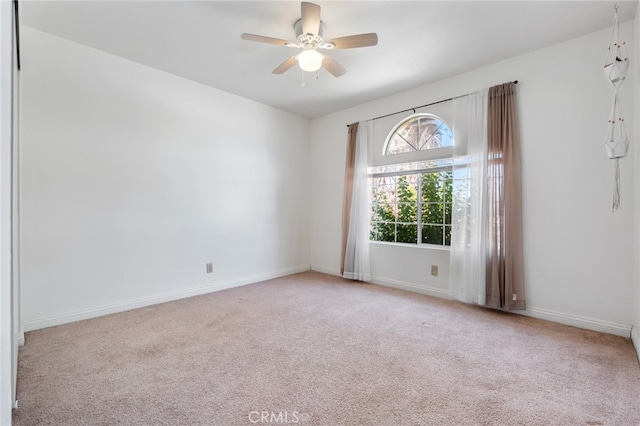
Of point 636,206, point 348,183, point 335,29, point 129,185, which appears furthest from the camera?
point 348,183

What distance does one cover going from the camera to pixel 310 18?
2.15 m

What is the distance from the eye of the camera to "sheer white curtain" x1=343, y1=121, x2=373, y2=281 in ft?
14.3

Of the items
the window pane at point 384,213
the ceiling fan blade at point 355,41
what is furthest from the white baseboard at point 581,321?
the ceiling fan blade at point 355,41

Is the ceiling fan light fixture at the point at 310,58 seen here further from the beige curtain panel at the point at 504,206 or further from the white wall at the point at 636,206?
the white wall at the point at 636,206

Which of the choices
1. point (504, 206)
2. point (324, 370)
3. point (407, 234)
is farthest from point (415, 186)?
point (324, 370)

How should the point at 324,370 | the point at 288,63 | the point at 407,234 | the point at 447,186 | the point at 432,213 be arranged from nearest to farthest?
the point at 324,370 < the point at 288,63 < the point at 447,186 < the point at 432,213 < the point at 407,234

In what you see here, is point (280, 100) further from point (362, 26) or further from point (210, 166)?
point (362, 26)

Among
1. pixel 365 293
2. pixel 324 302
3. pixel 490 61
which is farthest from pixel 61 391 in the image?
pixel 490 61

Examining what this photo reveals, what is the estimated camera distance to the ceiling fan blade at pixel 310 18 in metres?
2.03

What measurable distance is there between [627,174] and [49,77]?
208 inches

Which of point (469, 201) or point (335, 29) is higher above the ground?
point (335, 29)

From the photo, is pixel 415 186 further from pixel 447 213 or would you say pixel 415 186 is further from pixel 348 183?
pixel 348 183

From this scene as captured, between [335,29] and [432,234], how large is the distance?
271cm

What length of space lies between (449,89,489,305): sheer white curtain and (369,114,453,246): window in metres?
0.22
